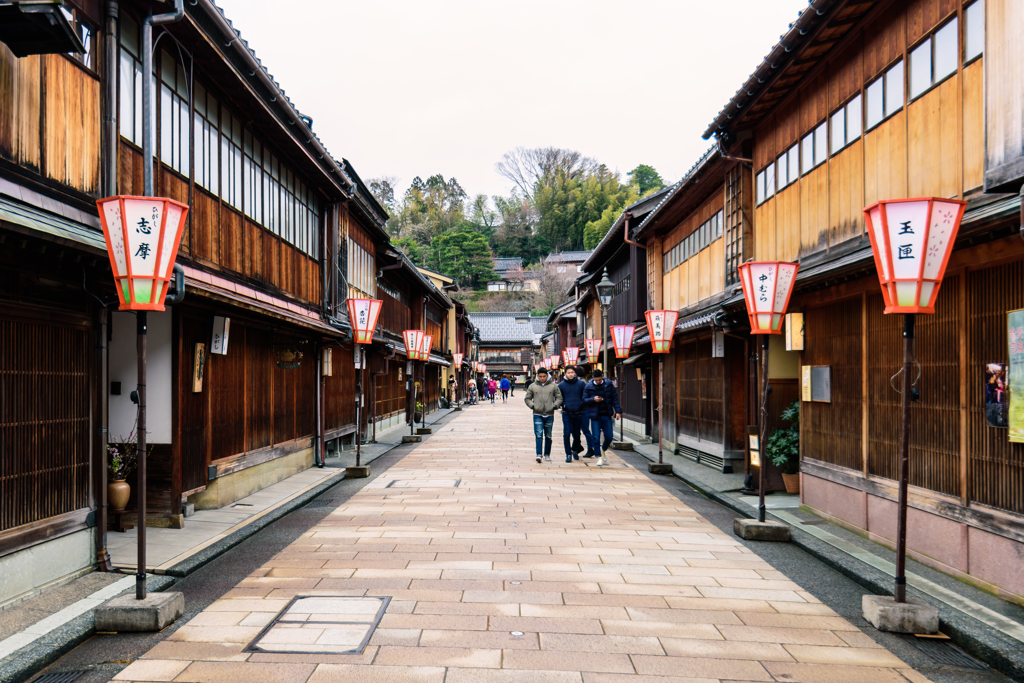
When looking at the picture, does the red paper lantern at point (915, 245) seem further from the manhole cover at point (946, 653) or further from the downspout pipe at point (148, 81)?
the downspout pipe at point (148, 81)

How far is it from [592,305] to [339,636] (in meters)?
30.7

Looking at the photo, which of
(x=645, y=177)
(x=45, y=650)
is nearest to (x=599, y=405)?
(x=45, y=650)

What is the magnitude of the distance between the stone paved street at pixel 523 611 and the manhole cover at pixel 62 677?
0.96 ft

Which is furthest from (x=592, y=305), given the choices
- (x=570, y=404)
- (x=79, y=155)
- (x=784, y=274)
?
(x=79, y=155)

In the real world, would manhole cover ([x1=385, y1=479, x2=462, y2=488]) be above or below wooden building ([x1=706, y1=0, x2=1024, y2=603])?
below

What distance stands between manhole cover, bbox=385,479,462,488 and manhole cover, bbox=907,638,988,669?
8.45m

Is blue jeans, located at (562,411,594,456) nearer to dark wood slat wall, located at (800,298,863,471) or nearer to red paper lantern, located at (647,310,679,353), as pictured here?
red paper lantern, located at (647,310,679,353)

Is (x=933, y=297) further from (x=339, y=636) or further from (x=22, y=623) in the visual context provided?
(x=22, y=623)

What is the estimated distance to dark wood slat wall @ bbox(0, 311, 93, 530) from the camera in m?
5.77

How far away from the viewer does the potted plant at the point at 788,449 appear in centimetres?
1120

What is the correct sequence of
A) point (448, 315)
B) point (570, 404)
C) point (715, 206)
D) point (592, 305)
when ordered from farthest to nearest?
point (448, 315) → point (592, 305) → point (570, 404) → point (715, 206)

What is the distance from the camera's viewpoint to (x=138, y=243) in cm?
553

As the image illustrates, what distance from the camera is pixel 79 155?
6.74m

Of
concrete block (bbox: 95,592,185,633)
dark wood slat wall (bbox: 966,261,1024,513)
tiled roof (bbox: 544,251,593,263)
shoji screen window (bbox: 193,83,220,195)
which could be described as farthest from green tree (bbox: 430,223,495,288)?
concrete block (bbox: 95,592,185,633)
